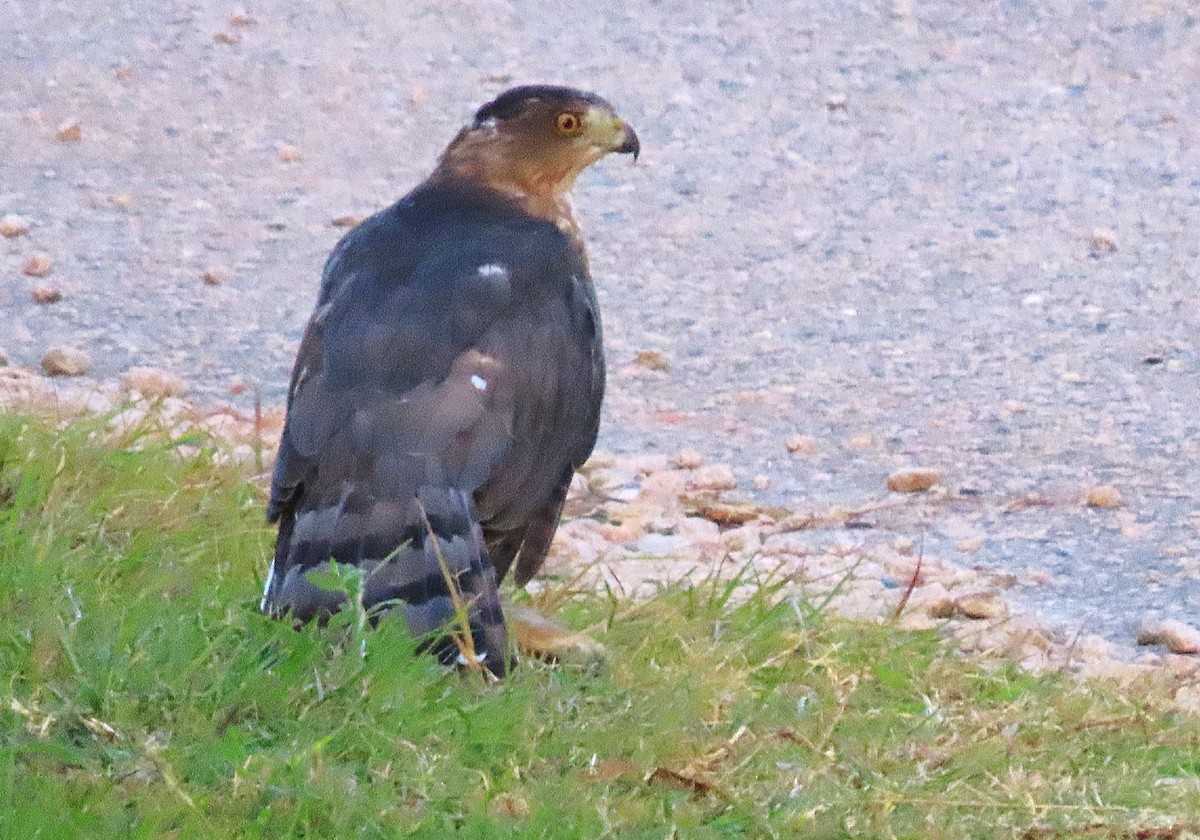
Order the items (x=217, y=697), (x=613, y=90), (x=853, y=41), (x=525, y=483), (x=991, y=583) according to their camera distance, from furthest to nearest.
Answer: (x=853, y=41) → (x=613, y=90) → (x=991, y=583) → (x=525, y=483) → (x=217, y=697)

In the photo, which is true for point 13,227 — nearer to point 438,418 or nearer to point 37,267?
point 37,267

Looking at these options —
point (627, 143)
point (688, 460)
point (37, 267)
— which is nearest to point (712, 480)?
point (688, 460)

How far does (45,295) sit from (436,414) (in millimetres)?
3335

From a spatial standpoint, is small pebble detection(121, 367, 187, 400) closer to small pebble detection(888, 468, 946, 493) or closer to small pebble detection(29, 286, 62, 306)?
small pebble detection(29, 286, 62, 306)

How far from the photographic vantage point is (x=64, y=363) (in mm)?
6156

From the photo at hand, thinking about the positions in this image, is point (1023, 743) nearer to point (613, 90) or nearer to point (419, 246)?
point (419, 246)

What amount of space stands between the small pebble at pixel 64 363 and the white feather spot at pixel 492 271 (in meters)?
2.33

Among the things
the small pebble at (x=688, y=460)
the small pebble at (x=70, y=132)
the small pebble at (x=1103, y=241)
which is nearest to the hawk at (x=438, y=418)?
→ the small pebble at (x=688, y=460)

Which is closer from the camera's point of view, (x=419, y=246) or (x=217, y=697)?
(x=217, y=697)

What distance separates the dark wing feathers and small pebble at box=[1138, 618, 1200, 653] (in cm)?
138

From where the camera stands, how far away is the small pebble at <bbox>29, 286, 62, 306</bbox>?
6.85m

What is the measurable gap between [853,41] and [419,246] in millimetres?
5769

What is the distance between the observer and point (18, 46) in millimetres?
9453

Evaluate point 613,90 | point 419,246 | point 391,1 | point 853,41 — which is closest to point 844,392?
point 419,246
